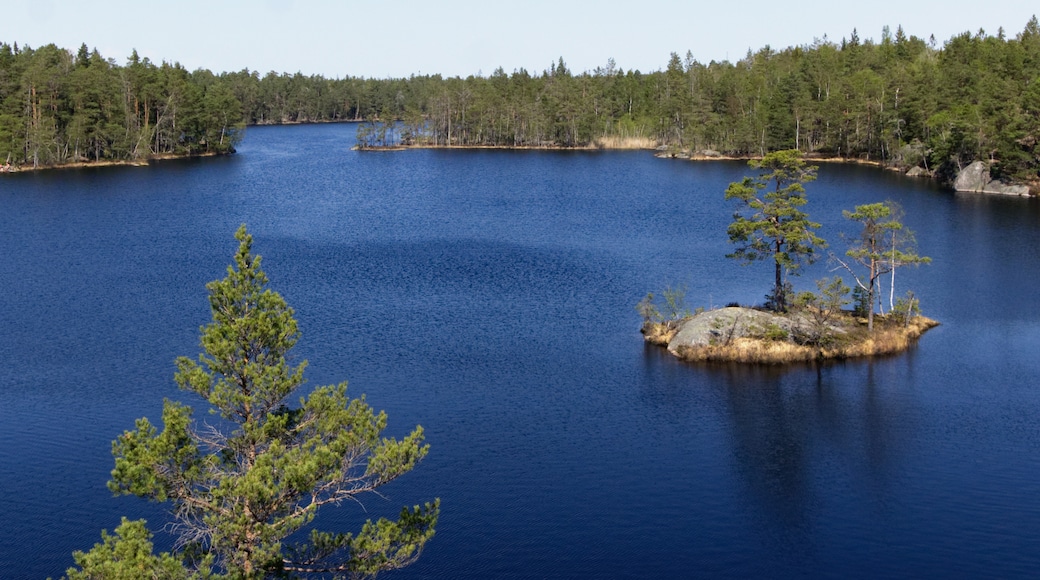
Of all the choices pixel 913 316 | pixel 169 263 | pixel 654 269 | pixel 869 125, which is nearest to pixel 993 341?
pixel 913 316

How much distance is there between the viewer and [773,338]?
43.4m

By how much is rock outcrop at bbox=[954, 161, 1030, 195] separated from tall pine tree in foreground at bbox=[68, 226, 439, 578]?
81.4 m

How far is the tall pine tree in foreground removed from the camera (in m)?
18.3

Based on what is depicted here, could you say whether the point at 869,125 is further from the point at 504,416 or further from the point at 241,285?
the point at 241,285

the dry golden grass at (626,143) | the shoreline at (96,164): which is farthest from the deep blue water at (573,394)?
the dry golden grass at (626,143)

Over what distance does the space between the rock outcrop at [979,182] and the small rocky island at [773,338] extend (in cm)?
5050

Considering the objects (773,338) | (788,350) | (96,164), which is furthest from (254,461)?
(96,164)

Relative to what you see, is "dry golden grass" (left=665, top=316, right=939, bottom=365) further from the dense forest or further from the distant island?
the dense forest

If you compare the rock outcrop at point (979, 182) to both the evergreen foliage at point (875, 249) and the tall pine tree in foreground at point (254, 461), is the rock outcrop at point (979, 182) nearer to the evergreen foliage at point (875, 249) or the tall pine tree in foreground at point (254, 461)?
the evergreen foliage at point (875, 249)

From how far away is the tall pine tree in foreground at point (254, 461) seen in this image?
18328mm

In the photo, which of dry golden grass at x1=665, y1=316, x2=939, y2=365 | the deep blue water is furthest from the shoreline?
dry golden grass at x1=665, y1=316, x2=939, y2=365

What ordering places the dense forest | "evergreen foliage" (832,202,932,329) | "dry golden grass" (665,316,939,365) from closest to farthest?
"dry golden grass" (665,316,939,365) → "evergreen foliage" (832,202,932,329) → the dense forest

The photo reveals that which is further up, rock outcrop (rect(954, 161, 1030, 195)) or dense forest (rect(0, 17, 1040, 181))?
dense forest (rect(0, 17, 1040, 181))

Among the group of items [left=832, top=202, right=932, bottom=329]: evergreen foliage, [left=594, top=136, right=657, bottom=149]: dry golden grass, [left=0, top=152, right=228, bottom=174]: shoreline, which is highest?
[left=594, top=136, right=657, bottom=149]: dry golden grass
